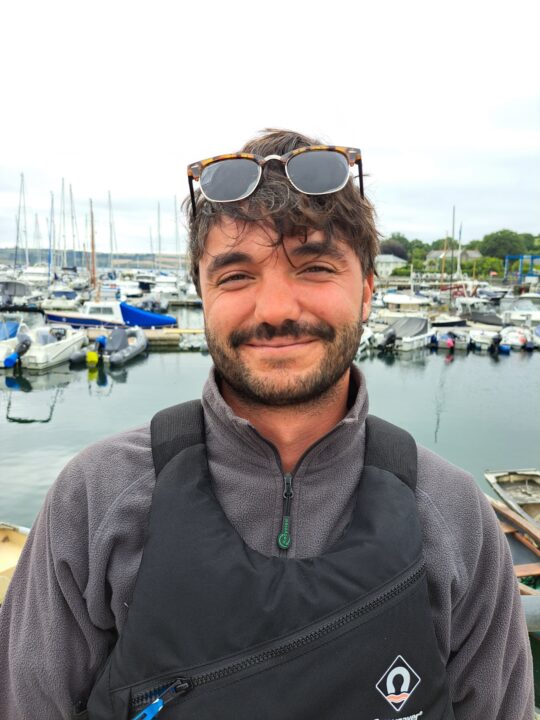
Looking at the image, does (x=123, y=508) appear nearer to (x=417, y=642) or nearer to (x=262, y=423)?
(x=262, y=423)

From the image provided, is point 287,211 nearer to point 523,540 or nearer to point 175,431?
point 175,431

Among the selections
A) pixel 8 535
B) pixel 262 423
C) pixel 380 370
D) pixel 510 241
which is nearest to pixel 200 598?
pixel 262 423

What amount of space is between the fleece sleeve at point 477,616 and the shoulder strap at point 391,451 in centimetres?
10

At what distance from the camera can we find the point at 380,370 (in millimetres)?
29359

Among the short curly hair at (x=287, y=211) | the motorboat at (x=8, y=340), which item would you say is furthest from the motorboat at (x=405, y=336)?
the short curly hair at (x=287, y=211)

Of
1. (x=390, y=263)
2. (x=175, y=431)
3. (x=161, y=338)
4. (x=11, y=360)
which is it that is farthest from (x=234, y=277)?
(x=390, y=263)

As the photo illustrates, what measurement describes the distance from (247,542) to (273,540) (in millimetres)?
83

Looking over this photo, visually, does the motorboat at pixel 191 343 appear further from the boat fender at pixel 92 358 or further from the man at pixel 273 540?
the man at pixel 273 540

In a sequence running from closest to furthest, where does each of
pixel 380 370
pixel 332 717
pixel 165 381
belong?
pixel 332 717 < pixel 165 381 < pixel 380 370

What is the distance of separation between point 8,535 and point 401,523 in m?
7.88

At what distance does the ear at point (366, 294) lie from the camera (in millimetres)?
2047

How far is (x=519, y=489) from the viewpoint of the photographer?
10203 mm

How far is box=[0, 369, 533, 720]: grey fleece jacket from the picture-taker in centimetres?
160

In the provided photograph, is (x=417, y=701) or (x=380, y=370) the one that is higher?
(x=417, y=701)
